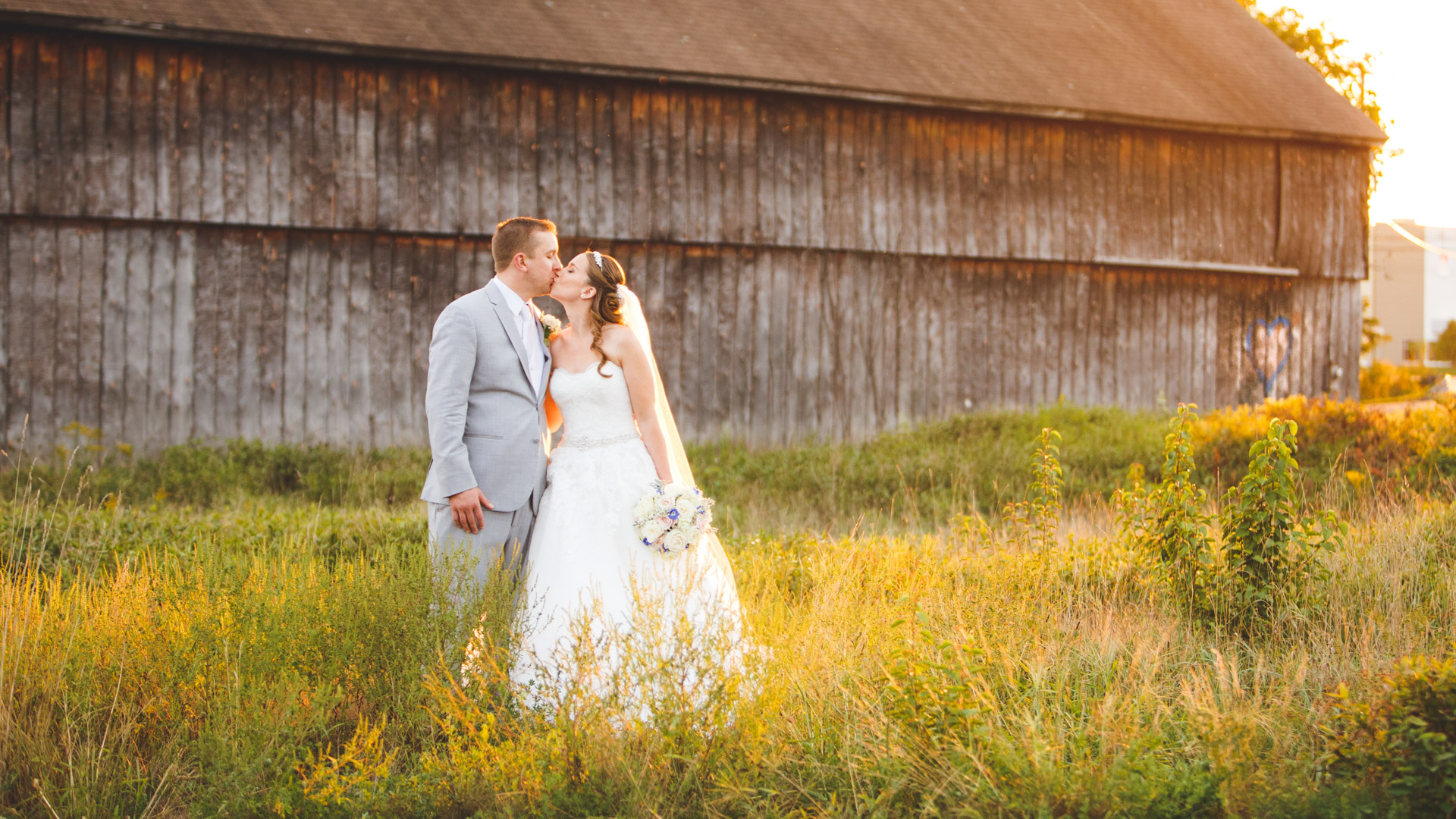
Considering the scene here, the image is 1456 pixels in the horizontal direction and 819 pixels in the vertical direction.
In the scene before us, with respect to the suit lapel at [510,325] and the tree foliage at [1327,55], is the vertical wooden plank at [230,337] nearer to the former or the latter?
the suit lapel at [510,325]

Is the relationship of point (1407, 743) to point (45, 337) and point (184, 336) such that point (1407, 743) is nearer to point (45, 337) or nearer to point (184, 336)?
point (184, 336)

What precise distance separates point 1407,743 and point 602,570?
9.70 feet

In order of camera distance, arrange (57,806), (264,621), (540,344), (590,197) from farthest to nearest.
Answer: (590,197)
(540,344)
(264,621)
(57,806)

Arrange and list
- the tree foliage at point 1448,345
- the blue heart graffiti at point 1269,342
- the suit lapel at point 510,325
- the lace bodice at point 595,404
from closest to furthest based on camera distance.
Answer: the suit lapel at point 510,325
the lace bodice at point 595,404
the blue heart graffiti at point 1269,342
the tree foliage at point 1448,345

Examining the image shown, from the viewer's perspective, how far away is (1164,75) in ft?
46.5

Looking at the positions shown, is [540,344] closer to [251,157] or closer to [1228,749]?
[1228,749]

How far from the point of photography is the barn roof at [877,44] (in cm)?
1046

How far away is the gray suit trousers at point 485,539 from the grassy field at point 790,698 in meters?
0.13

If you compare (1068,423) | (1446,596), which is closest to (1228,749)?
(1446,596)

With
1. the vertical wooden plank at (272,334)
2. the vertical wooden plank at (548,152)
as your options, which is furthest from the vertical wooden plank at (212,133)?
the vertical wooden plank at (548,152)

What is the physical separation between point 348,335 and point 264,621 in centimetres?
750

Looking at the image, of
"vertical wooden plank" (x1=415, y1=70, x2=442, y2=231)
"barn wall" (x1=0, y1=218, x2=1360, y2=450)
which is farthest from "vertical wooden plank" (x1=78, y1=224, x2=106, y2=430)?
"vertical wooden plank" (x1=415, y1=70, x2=442, y2=231)

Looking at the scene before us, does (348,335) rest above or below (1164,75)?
below

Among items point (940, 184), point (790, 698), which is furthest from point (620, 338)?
point (940, 184)
